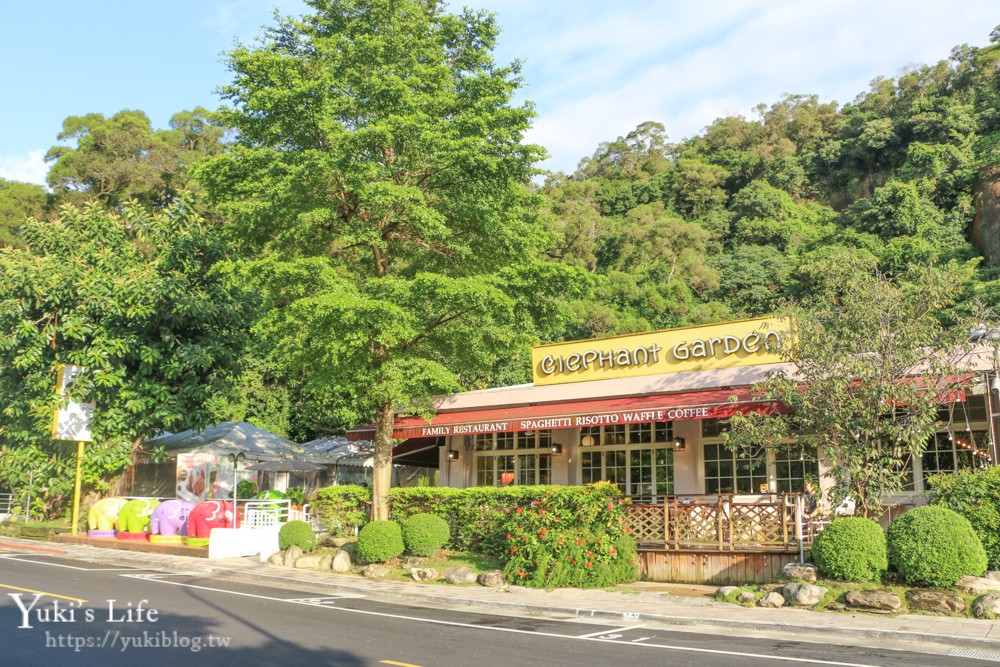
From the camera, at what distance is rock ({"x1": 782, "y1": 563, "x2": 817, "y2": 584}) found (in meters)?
12.6

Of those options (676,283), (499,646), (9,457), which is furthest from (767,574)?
(676,283)

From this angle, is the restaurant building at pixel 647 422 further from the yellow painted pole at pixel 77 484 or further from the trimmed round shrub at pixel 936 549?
the yellow painted pole at pixel 77 484

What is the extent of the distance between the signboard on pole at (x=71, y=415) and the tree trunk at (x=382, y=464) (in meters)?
10.6

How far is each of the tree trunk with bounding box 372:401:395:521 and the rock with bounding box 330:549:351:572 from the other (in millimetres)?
1315

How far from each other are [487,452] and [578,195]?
1663 inches

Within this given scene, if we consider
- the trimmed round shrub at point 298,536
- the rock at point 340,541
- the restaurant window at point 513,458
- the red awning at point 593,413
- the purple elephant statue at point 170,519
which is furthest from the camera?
the purple elephant statue at point 170,519

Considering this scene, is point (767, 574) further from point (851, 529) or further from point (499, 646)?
point (499, 646)

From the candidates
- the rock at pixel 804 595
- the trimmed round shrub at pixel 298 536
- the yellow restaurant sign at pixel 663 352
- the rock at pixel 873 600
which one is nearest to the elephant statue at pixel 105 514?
the trimmed round shrub at pixel 298 536

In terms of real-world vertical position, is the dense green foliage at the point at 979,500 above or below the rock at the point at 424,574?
above

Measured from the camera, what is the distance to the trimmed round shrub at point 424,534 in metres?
17.2

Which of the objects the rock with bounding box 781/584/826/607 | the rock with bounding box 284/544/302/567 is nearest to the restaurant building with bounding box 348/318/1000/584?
the rock with bounding box 781/584/826/607

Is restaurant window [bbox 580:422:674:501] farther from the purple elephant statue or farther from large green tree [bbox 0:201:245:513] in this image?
large green tree [bbox 0:201:245:513]

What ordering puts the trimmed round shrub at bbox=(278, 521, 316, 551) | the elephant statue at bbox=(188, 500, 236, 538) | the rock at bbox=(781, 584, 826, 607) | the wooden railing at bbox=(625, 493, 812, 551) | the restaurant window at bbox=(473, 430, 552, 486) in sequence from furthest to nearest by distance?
the elephant statue at bbox=(188, 500, 236, 538)
the restaurant window at bbox=(473, 430, 552, 486)
the trimmed round shrub at bbox=(278, 521, 316, 551)
the wooden railing at bbox=(625, 493, 812, 551)
the rock at bbox=(781, 584, 826, 607)

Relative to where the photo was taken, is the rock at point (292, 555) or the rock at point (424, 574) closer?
the rock at point (424, 574)
